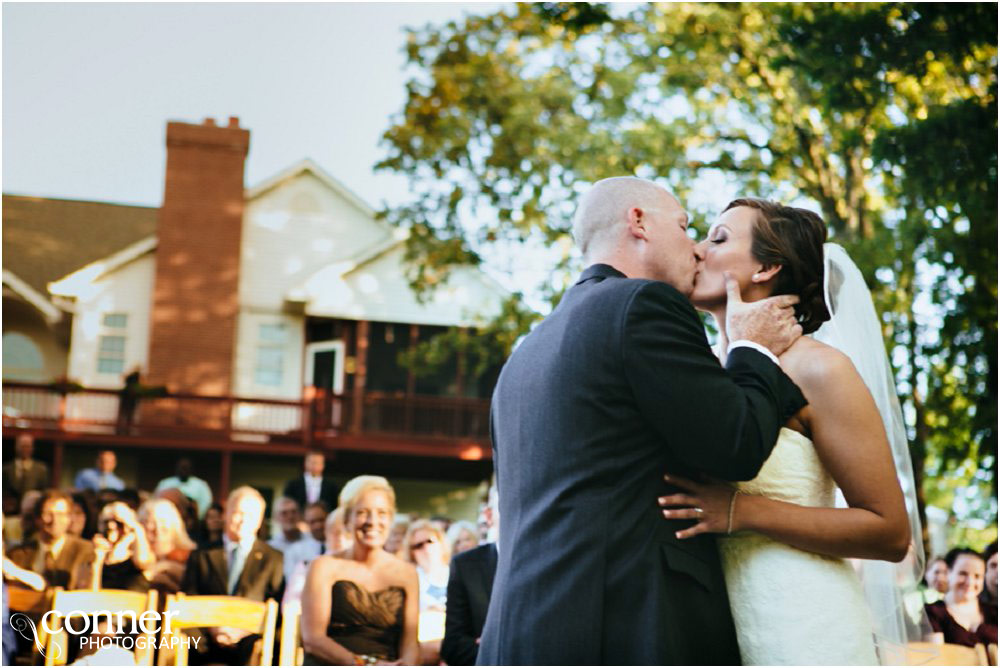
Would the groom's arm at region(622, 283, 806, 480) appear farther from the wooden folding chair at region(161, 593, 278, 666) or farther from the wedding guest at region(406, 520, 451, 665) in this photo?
the wedding guest at region(406, 520, 451, 665)

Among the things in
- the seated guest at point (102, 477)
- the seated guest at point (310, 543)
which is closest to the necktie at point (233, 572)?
the seated guest at point (310, 543)

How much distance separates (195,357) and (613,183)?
24820 mm

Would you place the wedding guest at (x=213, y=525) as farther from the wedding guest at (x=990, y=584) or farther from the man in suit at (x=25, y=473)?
the wedding guest at (x=990, y=584)

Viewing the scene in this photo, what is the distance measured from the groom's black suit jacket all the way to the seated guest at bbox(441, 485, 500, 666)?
148 inches

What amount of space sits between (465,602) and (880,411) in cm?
345

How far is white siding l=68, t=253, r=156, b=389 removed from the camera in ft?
88.7

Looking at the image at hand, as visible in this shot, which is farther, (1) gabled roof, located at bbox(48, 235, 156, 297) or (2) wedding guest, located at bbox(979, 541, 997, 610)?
(1) gabled roof, located at bbox(48, 235, 156, 297)

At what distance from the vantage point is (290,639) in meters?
7.03

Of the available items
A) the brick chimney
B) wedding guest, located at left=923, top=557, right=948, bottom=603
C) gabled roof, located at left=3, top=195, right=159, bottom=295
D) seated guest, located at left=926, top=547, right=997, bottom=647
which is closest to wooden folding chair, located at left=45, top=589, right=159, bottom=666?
seated guest, located at left=926, top=547, right=997, bottom=647

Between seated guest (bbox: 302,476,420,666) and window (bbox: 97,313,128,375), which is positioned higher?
window (bbox: 97,313,128,375)

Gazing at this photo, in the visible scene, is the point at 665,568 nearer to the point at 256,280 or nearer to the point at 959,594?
the point at 959,594

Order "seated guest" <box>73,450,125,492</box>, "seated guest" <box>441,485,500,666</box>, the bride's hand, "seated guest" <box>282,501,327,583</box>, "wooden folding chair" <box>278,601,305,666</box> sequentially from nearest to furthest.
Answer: the bride's hand < "seated guest" <box>441,485,500,666</box> < "wooden folding chair" <box>278,601,305,666</box> < "seated guest" <box>282,501,327,583</box> < "seated guest" <box>73,450,125,492</box>

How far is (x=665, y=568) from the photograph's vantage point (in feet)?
9.12

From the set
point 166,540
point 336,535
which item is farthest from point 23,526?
point 336,535
